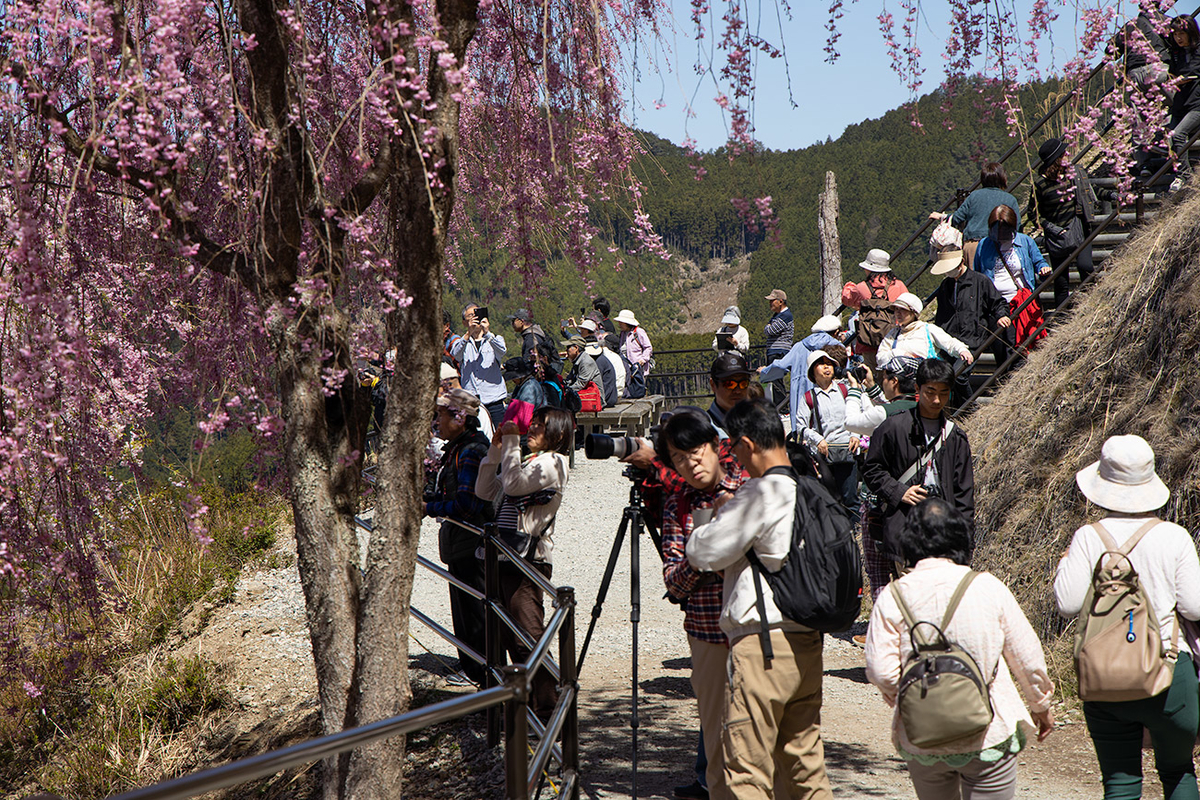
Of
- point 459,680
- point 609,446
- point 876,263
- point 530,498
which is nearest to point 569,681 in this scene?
point 609,446

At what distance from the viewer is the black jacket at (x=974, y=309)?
25.8 feet

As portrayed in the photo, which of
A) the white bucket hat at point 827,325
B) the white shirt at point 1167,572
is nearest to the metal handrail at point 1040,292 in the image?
the white bucket hat at point 827,325

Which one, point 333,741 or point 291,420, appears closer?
point 333,741

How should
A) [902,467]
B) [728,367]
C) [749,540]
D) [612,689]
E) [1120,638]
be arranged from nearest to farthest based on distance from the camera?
[749,540] → [1120,638] → [728,367] → [902,467] → [612,689]

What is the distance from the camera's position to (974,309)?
25.7ft

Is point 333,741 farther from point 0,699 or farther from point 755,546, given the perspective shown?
point 0,699

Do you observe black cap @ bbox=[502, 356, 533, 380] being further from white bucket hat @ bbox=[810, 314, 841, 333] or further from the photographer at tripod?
the photographer at tripod

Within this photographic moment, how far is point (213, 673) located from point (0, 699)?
5.15 ft

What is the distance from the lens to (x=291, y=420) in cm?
360

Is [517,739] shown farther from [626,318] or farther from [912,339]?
[626,318]

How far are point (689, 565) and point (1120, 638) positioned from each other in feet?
4.75

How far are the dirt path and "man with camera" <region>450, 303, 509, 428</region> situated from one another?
2.10 m

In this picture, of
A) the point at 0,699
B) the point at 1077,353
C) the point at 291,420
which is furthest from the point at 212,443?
the point at 1077,353

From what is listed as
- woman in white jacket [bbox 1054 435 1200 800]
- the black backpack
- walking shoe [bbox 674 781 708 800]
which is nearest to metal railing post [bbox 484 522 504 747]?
walking shoe [bbox 674 781 708 800]
